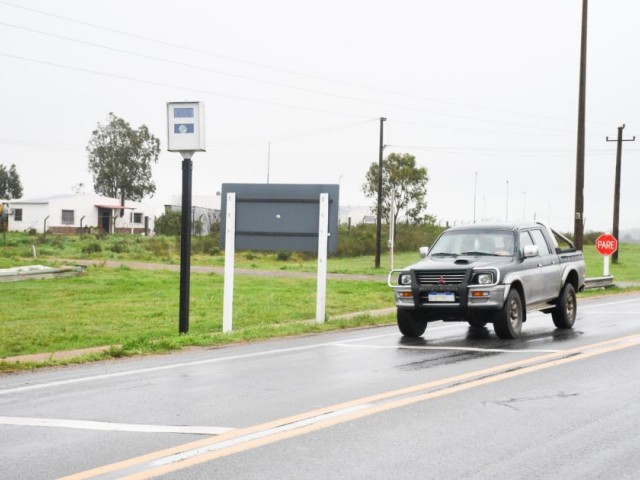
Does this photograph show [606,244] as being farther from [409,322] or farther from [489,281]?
[489,281]

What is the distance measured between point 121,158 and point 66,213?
16.3 m

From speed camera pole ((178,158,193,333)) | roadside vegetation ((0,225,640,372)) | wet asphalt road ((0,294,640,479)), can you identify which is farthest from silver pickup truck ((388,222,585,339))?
speed camera pole ((178,158,193,333))

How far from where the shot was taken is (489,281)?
1394 centimetres

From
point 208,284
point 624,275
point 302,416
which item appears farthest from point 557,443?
point 624,275

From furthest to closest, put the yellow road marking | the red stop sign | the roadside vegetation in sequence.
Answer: the red stop sign < the roadside vegetation < the yellow road marking

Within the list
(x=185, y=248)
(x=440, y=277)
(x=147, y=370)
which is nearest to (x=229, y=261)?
(x=185, y=248)

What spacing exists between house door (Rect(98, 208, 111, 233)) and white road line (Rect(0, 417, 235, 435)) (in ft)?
253

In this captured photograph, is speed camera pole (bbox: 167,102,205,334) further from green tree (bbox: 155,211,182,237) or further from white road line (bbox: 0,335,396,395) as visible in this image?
green tree (bbox: 155,211,182,237)

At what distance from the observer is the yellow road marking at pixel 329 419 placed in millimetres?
5926

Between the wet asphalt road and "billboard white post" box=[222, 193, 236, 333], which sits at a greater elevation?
"billboard white post" box=[222, 193, 236, 333]

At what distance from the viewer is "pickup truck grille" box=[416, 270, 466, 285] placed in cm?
1408

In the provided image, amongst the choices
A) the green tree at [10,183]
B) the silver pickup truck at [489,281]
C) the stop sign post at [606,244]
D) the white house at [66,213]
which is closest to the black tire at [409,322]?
the silver pickup truck at [489,281]

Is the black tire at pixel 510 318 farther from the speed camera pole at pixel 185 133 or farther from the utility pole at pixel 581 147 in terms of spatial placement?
the utility pole at pixel 581 147

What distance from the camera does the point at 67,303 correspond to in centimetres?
2188
